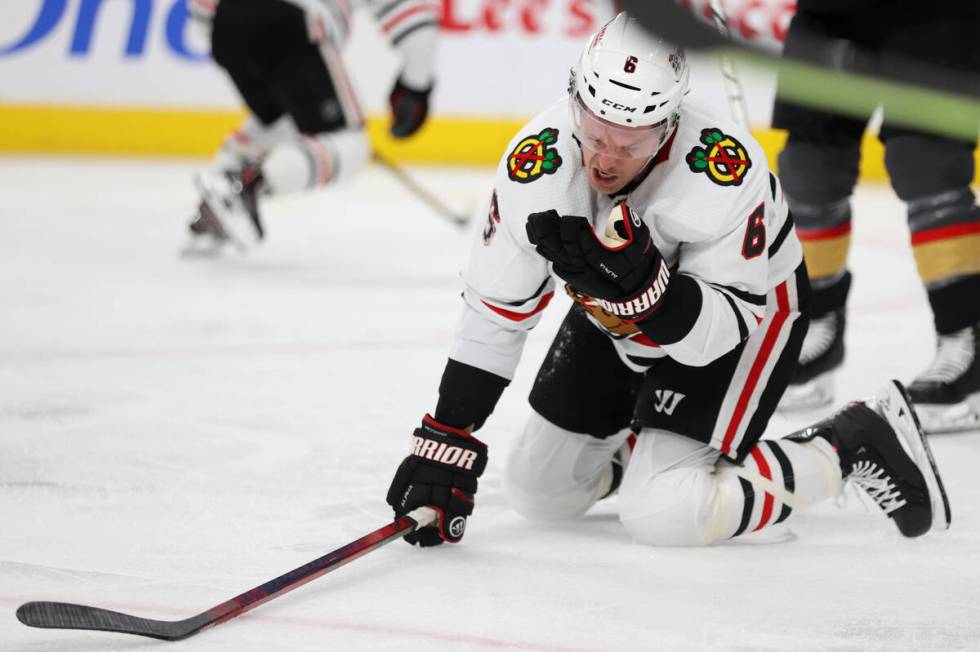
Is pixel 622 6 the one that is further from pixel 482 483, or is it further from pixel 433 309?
pixel 433 309

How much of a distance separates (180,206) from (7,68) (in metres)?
1.29

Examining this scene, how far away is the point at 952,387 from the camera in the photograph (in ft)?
8.03

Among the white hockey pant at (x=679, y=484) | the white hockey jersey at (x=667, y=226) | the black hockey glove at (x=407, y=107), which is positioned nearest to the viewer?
the white hockey jersey at (x=667, y=226)

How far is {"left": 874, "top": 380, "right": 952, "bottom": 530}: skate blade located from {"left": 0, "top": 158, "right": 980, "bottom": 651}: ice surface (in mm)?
44

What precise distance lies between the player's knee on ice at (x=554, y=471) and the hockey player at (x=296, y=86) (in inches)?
82.5

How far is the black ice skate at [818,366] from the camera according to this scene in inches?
103

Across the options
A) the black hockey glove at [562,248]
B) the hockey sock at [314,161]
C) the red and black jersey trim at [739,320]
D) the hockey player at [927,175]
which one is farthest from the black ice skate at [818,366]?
the hockey sock at [314,161]

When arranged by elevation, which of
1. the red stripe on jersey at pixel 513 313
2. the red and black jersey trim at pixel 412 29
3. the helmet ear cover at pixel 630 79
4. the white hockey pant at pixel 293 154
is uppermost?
the helmet ear cover at pixel 630 79

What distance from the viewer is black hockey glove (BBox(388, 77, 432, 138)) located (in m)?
4.22

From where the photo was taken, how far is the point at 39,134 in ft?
20.0

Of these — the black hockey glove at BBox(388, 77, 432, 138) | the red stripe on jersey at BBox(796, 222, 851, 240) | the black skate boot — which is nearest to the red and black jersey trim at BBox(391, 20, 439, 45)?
the black hockey glove at BBox(388, 77, 432, 138)

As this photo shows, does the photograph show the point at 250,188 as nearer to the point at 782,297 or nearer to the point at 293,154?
the point at 293,154

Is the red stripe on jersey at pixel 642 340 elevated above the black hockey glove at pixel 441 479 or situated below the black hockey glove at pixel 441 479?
above

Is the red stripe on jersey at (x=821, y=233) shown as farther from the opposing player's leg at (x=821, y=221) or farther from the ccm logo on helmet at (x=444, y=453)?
the ccm logo on helmet at (x=444, y=453)
